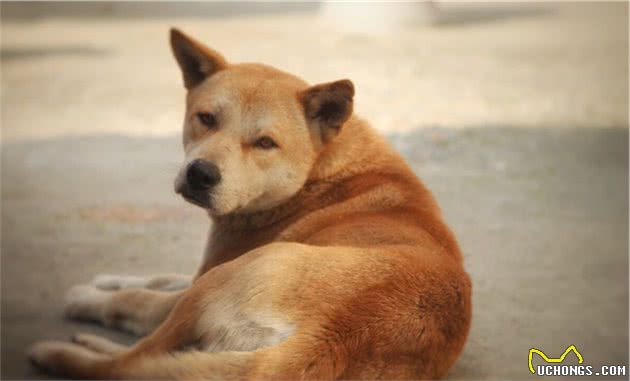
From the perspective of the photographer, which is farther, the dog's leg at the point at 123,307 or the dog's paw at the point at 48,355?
the dog's leg at the point at 123,307

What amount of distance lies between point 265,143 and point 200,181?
0.30 metres

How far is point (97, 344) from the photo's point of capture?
321 cm

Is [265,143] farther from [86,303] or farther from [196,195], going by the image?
[86,303]

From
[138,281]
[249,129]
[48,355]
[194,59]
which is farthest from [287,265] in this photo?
[138,281]

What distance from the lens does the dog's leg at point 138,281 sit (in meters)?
3.90

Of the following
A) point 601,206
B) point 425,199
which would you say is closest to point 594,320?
point 425,199

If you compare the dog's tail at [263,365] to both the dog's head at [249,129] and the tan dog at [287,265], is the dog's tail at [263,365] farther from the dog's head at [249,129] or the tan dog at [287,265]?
the dog's head at [249,129]

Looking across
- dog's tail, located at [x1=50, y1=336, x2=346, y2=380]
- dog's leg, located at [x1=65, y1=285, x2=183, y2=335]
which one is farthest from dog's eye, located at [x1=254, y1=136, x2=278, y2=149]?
dog's tail, located at [x1=50, y1=336, x2=346, y2=380]

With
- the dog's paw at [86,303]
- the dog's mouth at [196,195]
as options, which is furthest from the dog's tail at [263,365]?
the dog's paw at [86,303]

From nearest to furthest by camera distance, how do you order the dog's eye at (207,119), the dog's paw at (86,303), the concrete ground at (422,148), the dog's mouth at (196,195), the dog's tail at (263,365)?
the dog's tail at (263,365) < the dog's mouth at (196,195) < the dog's eye at (207,119) < the dog's paw at (86,303) < the concrete ground at (422,148)

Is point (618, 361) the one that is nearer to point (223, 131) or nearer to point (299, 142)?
point (299, 142)

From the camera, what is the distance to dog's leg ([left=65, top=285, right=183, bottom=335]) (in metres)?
3.37

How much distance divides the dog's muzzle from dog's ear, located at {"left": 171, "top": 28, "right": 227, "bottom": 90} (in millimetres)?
522

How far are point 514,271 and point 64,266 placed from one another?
2239 millimetres
